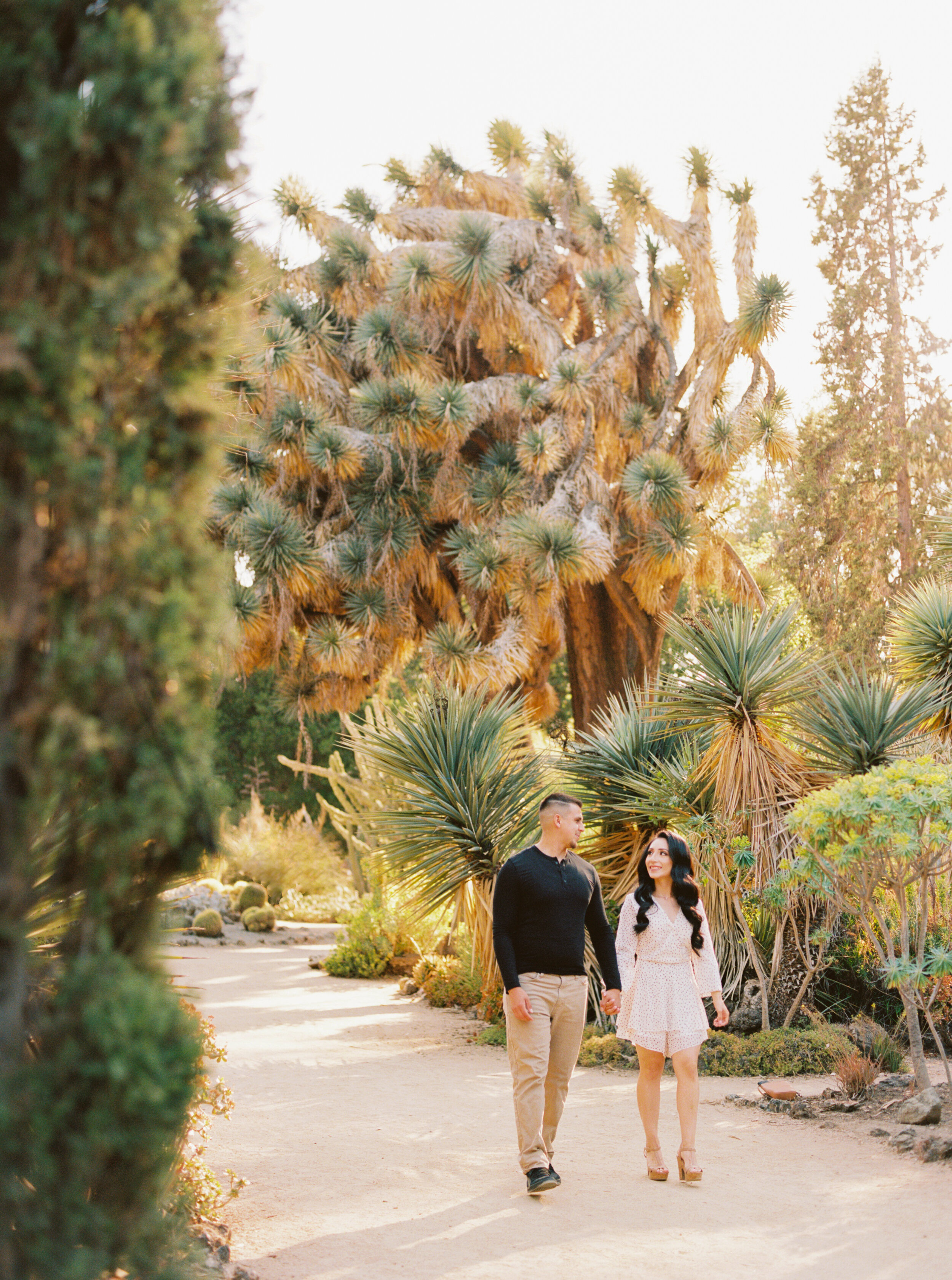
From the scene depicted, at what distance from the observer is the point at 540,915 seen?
514 centimetres

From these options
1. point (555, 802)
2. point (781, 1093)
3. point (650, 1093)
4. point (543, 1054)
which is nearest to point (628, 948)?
point (650, 1093)

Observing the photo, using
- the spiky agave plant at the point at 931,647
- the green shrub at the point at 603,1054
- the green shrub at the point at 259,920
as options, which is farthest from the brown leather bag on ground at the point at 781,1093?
the green shrub at the point at 259,920

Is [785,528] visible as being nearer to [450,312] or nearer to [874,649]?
[874,649]

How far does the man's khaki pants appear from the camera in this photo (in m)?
4.93

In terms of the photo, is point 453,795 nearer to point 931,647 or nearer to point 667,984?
point 667,984

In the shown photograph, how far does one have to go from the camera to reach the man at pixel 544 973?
4.95 metres

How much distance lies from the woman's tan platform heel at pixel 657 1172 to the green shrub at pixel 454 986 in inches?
223

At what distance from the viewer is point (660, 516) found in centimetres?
1472

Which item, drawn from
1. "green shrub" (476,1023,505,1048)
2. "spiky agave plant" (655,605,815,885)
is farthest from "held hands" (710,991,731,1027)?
"green shrub" (476,1023,505,1048)

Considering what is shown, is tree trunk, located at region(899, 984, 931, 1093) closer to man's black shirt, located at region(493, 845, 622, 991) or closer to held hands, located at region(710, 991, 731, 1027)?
held hands, located at region(710, 991, 731, 1027)

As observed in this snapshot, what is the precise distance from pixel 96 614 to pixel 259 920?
1780 centimetres

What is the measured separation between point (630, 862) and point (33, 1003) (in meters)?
7.59

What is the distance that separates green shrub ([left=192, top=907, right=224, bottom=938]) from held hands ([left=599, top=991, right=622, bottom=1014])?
47.0 ft

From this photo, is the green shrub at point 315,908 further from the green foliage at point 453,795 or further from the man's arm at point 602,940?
the man's arm at point 602,940
